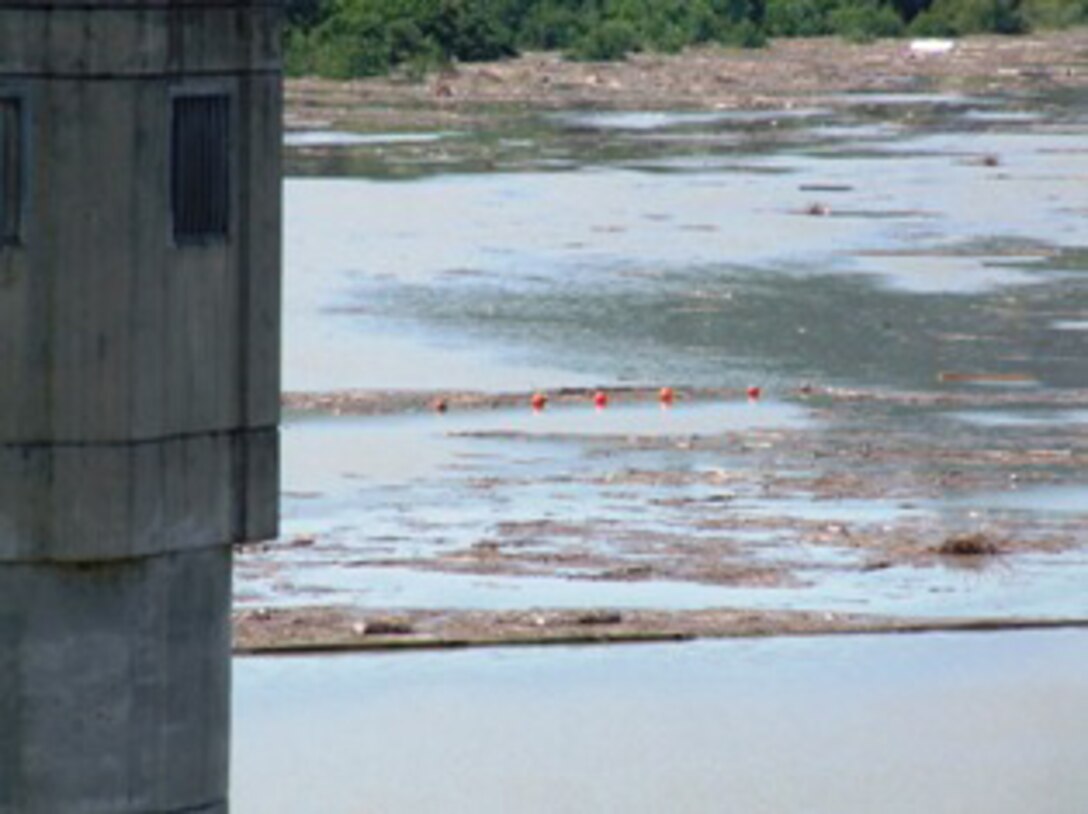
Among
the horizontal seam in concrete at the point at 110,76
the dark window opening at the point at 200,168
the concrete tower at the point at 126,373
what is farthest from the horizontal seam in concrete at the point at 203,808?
the horizontal seam in concrete at the point at 110,76

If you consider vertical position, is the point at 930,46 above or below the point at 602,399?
below

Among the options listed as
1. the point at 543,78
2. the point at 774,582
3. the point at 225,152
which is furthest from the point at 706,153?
the point at 225,152

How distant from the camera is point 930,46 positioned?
3893 inches

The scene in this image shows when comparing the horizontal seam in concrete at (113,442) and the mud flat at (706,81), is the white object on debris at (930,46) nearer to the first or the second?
the mud flat at (706,81)

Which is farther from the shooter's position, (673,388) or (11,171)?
(673,388)

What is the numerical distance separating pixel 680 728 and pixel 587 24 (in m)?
74.5

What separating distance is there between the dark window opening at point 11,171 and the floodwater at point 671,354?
1331 centimetres

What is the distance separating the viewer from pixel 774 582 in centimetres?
2589

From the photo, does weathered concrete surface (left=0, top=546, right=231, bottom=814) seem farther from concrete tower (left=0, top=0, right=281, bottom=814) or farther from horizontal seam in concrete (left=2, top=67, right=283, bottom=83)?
horizontal seam in concrete (left=2, top=67, right=283, bottom=83)

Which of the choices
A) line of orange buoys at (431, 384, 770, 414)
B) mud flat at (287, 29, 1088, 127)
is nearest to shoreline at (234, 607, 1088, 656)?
line of orange buoys at (431, 384, 770, 414)

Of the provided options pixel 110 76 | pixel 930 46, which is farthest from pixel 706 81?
pixel 110 76

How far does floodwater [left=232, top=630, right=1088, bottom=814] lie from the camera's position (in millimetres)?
20500

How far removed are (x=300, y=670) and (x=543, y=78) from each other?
207ft

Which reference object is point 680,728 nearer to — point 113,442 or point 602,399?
point 113,442
